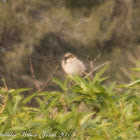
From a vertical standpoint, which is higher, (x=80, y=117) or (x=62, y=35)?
(x=62, y=35)

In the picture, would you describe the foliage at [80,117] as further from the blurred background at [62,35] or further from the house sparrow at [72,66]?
the blurred background at [62,35]

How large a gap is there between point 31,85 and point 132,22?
2.54 meters

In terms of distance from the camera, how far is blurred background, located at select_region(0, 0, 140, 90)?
9148 mm

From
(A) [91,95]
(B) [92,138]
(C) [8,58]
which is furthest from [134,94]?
(C) [8,58]

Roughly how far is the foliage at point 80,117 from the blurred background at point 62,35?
6.77 meters

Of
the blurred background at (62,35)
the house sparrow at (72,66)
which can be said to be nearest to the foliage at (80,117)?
the house sparrow at (72,66)

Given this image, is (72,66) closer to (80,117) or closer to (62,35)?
(62,35)

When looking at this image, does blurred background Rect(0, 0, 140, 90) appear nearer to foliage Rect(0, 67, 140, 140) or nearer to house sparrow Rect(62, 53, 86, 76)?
house sparrow Rect(62, 53, 86, 76)

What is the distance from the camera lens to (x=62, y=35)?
955 centimetres

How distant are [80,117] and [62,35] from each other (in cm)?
761

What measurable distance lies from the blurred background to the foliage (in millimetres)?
6770

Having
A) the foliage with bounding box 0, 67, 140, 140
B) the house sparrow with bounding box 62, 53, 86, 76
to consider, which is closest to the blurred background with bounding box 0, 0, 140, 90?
the house sparrow with bounding box 62, 53, 86, 76

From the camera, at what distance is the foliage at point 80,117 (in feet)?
6.31

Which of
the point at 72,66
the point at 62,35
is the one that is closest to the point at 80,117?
the point at 72,66
